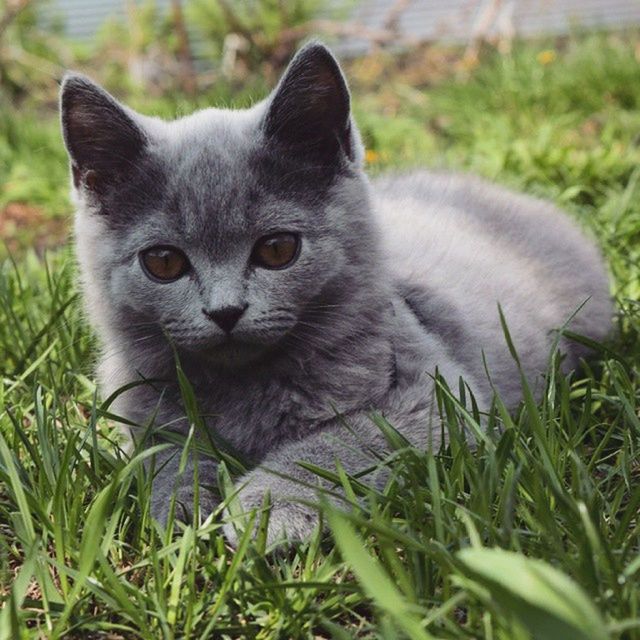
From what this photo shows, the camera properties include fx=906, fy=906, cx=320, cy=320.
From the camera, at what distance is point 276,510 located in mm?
1646

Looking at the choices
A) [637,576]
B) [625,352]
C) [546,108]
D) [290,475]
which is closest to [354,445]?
[290,475]

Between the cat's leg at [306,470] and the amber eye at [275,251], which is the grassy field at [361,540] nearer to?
the cat's leg at [306,470]

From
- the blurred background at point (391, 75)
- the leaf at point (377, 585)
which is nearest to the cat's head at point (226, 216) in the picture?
the leaf at point (377, 585)

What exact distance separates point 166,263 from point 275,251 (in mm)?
215

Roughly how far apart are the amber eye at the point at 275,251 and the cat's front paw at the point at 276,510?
0.41 metres

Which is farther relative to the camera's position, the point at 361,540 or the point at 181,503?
the point at 181,503

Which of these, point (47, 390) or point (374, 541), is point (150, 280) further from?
point (374, 541)

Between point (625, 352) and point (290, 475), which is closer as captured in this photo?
point (290, 475)

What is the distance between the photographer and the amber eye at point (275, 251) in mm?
1765

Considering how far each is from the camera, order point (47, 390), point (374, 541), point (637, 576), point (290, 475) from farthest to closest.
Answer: point (47, 390) < point (290, 475) < point (374, 541) < point (637, 576)

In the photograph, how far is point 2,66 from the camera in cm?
686

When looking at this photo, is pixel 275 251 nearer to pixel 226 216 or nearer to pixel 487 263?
pixel 226 216

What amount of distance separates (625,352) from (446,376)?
2.65 feet

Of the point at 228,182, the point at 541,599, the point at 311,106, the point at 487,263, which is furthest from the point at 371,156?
the point at 541,599
